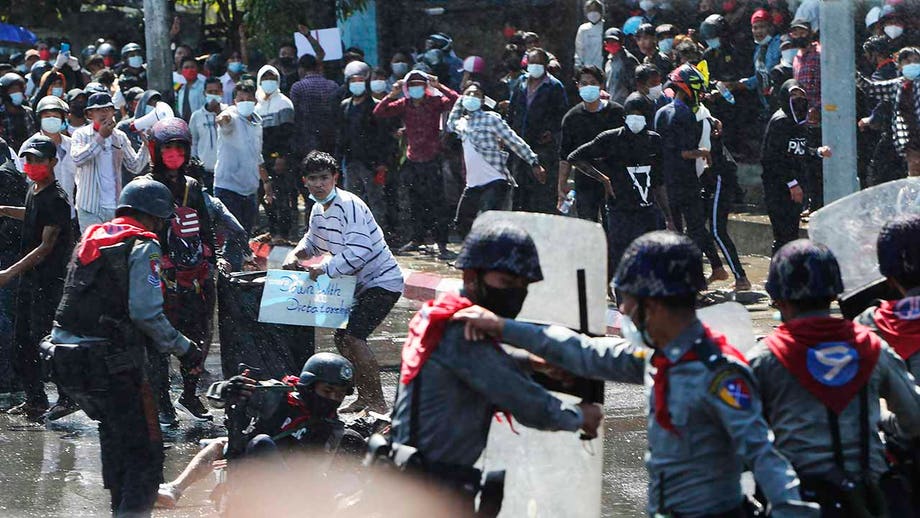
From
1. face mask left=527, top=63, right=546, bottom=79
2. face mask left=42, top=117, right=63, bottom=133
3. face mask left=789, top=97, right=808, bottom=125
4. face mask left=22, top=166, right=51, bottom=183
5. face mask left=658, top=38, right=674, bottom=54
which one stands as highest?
face mask left=658, top=38, right=674, bottom=54

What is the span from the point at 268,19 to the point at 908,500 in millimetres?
16328

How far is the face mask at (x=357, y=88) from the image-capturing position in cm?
1560

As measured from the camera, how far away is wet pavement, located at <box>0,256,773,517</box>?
7285mm

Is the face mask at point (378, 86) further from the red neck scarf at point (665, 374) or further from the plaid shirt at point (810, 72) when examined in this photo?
the red neck scarf at point (665, 374)

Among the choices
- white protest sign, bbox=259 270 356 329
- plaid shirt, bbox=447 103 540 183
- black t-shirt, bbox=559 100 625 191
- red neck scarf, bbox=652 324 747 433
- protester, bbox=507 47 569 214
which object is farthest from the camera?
protester, bbox=507 47 569 214

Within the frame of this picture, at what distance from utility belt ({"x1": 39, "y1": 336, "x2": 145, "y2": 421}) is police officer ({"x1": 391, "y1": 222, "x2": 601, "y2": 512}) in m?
2.31

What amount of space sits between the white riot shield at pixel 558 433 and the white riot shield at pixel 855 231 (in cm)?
96

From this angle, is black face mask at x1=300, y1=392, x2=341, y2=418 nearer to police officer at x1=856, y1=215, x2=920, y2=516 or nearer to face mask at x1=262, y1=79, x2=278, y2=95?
police officer at x1=856, y1=215, x2=920, y2=516

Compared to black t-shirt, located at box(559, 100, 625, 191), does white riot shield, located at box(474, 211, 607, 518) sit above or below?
below

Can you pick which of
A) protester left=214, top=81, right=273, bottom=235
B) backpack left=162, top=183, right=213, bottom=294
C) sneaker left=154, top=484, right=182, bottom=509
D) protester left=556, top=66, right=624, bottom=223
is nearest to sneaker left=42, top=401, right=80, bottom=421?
backpack left=162, top=183, right=213, bottom=294

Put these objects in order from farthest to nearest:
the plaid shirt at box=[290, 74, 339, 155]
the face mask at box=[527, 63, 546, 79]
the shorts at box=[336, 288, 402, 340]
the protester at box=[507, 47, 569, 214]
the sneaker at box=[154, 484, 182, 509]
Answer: the plaid shirt at box=[290, 74, 339, 155] < the protester at box=[507, 47, 569, 214] < the face mask at box=[527, 63, 546, 79] < the shorts at box=[336, 288, 402, 340] < the sneaker at box=[154, 484, 182, 509]

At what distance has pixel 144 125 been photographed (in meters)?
14.2

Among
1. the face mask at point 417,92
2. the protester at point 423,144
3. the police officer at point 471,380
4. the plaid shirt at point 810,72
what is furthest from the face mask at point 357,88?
the police officer at point 471,380

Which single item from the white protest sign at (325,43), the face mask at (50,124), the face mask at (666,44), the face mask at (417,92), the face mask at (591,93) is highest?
the white protest sign at (325,43)
